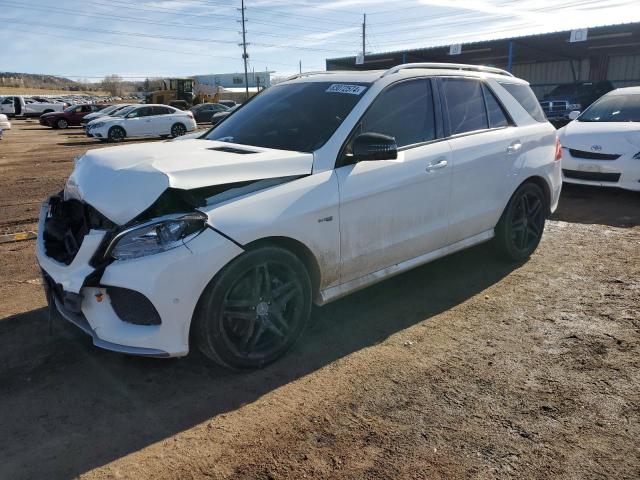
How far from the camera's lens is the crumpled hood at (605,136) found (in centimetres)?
764

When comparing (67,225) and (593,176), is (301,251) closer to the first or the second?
(67,225)

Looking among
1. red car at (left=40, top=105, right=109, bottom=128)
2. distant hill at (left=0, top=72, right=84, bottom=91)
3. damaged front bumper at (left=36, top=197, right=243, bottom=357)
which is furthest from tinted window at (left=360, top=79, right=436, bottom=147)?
distant hill at (left=0, top=72, right=84, bottom=91)

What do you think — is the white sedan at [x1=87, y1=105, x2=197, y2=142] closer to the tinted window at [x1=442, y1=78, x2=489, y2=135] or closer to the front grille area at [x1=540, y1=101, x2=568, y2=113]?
the front grille area at [x1=540, y1=101, x2=568, y2=113]

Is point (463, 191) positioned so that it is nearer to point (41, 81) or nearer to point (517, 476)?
point (517, 476)

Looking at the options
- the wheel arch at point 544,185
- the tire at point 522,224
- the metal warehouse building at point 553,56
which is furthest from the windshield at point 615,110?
the metal warehouse building at point 553,56

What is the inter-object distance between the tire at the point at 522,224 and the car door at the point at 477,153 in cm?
18

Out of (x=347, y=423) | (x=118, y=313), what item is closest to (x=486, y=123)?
(x=347, y=423)

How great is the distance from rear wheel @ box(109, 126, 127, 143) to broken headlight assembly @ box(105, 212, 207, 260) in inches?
846

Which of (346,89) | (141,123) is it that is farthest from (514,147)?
(141,123)

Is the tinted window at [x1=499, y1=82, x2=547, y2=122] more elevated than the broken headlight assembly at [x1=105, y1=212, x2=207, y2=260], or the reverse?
the tinted window at [x1=499, y1=82, x2=547, y2=122]

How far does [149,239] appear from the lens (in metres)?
2.89

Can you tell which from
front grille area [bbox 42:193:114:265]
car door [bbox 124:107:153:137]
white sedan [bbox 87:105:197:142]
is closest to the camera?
front grille area [bbox 42:193:114:265]

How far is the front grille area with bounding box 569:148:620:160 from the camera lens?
7.67 meters

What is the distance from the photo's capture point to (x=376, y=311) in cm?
427
